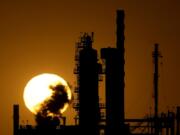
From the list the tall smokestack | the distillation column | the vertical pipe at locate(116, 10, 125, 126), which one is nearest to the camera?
the distillation column

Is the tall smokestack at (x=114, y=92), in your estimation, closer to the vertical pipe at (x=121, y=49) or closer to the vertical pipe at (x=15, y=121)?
the vertical pipe at (x=121, y=49)

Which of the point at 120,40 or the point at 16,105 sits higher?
the point at 120,40

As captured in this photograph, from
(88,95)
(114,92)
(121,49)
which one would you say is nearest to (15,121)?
(88,95)

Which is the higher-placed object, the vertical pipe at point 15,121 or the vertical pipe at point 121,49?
the vertical pipe at point 121,49

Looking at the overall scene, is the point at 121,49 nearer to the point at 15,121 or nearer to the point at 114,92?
the point at 114,92

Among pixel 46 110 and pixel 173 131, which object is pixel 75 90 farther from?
pixel 173 131

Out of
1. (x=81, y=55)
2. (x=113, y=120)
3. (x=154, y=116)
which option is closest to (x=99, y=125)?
(x=113, y=120)

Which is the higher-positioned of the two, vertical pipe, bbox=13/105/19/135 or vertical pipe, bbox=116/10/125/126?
vertical pipe, bbox=116/10/125/126

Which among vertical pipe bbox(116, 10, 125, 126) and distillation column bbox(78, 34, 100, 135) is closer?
distillation column bbox(78, 34, 100, 135)

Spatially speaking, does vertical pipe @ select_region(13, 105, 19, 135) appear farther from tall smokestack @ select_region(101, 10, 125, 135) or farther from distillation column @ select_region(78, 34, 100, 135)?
tall smokestack @ select_region(101, 10, 125, 135)

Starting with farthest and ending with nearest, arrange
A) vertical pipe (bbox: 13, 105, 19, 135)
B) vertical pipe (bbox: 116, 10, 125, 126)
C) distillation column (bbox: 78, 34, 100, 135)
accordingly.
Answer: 1. vertical pipe (bbox: 13, 105, 19, 135)
2. vertical pipe (bbox: 116, 10, 125, 126)
3. distillation column (bbox: 78, 34, 100, 135)

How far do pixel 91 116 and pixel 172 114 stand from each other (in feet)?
42.2

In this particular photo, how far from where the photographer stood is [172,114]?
6694 cm

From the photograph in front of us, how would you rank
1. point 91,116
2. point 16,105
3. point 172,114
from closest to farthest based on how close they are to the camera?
1. point 91,116
2. point 16,105
3. point 172,114
